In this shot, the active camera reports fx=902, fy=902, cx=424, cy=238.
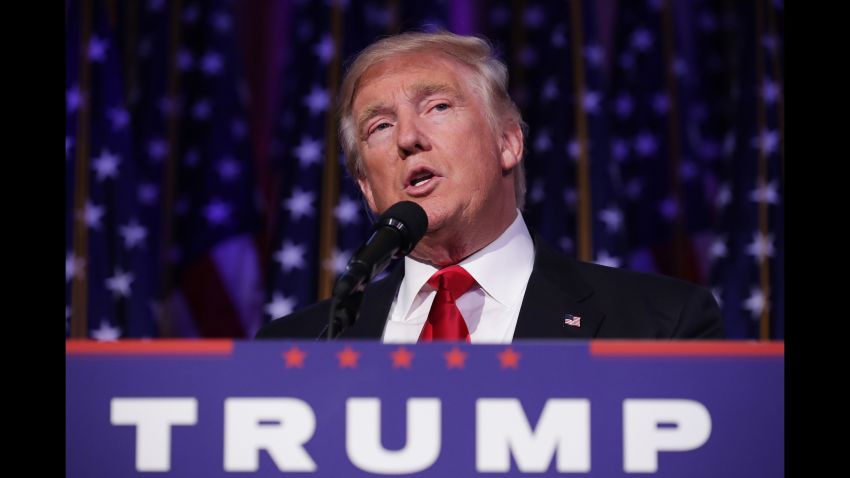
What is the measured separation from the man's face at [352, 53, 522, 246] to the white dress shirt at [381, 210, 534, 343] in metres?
0.07

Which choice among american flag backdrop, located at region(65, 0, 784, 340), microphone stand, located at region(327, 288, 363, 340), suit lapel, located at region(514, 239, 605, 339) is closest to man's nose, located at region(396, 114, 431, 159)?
suit lapel, located at region(514, 239, 605, 339)

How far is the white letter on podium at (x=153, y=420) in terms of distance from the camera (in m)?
0.96

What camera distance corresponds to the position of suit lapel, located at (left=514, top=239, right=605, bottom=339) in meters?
1.59

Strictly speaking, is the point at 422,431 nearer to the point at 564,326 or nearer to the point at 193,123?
the point at 564,326

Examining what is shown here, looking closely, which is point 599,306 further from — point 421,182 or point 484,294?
point 421,182

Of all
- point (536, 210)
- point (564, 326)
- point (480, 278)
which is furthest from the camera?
point (536, 210)

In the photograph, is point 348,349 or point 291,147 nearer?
point 348,349

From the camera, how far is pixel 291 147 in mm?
3418

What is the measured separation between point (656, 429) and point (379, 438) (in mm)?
294

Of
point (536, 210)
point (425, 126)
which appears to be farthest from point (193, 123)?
point (425, 126)

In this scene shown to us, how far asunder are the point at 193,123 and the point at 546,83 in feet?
4.42

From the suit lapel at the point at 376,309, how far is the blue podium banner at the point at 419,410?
2.33 feet

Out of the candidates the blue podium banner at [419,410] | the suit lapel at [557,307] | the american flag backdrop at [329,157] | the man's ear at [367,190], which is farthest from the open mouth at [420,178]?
the american flag backdrop at [329,157]

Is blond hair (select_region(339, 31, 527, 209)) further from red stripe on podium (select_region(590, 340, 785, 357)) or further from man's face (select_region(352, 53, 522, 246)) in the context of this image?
red stripe on podium (select_region(590, 340, 785, 357))
